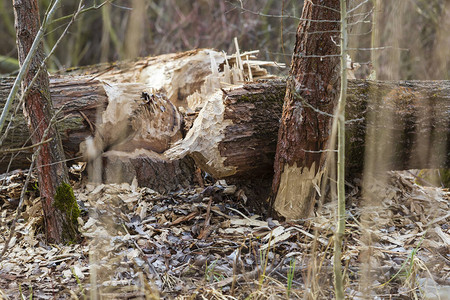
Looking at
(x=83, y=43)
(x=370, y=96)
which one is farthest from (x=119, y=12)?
(x=370, y=96)

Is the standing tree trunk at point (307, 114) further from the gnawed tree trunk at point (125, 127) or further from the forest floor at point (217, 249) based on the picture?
the gnawed tree trunk at point (125, 127)

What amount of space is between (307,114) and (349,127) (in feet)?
1.92

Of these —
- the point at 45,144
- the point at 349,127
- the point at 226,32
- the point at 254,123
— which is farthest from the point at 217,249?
the point at 226,32

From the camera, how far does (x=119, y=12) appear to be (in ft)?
28.6

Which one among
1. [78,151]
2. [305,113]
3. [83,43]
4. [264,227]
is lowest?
[264,227]

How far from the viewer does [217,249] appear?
8.25ft

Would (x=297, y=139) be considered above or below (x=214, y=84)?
below

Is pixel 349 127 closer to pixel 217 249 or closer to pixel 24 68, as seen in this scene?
pixel 217 249

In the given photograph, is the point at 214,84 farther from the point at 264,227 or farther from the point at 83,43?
the point at 83,43

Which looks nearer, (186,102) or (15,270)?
(15,270)

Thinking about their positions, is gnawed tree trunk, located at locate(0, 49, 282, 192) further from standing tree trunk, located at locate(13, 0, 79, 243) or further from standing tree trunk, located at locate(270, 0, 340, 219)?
standing tree trunk, located at locate(270, 0, 340, 219)

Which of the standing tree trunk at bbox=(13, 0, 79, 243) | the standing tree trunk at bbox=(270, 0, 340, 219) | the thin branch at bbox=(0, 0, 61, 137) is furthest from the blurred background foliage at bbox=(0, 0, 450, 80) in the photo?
the thin branch at bbox=(0, 0, 61, 137)

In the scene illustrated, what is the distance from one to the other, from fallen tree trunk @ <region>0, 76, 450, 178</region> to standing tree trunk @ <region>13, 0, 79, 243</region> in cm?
61

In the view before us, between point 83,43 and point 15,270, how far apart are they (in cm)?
801
